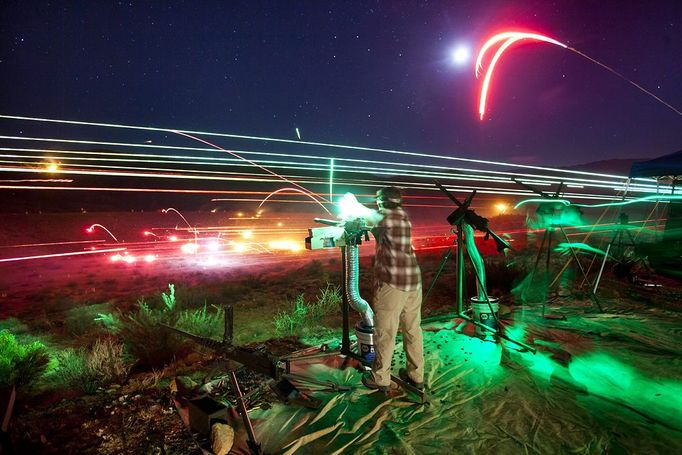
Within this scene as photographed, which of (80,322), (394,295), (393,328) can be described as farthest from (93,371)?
(80,322)

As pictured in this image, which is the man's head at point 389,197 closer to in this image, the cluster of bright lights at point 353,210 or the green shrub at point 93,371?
the cluster of bright lights at point 353,210

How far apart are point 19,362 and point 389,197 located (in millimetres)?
5953

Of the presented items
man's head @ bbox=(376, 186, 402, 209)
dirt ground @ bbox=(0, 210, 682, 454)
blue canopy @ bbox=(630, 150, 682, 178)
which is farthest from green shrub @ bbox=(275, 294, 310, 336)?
blue canopy @ bbox=(630, 150, 682, 178)

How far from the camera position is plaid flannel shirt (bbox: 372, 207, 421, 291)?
3.89 meters

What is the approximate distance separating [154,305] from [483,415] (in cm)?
1009

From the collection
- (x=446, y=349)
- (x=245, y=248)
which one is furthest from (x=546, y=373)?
(x=245, y=248)

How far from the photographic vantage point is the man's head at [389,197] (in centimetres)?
405

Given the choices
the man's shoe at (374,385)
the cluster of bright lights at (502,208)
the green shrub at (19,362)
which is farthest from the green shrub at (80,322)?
the cluster of bright lights at (502,208)

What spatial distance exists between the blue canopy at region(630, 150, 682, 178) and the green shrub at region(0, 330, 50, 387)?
1448cm

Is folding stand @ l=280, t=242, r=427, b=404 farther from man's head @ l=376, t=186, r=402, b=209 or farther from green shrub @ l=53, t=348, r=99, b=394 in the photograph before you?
green shrub @ l=53, t=348, r=99, b=394

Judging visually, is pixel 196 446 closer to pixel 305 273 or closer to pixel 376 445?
pixel 376 445

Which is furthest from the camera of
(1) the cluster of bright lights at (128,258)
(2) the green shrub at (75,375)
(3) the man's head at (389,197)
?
(1) the cluster of bright lights at (128,258)

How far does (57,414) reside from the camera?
374 cm

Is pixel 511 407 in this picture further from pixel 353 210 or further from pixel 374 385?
pixel 353 210
